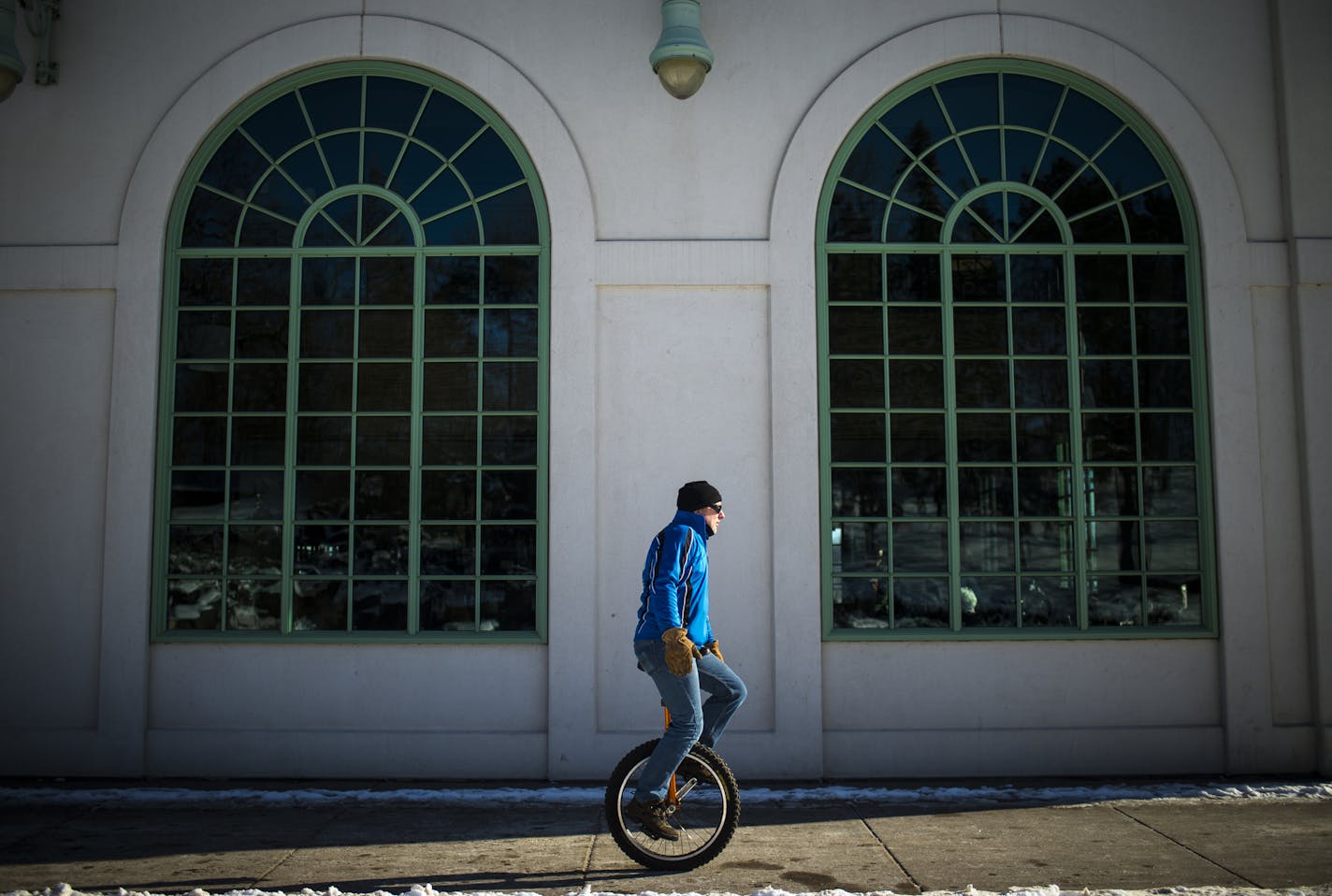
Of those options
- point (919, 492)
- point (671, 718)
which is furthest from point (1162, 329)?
point (671, 718)

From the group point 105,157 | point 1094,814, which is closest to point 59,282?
point 105,157

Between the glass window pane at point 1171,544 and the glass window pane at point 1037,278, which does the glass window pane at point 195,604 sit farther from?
the glass window pane at point 1171,544

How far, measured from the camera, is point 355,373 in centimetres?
764

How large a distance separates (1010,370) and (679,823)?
4.09 meters

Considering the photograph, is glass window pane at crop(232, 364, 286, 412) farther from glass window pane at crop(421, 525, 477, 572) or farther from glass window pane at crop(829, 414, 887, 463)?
glass window pane at crop(829, 414, 887, 463)

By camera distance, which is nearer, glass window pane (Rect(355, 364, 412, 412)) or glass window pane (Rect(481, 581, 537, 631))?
glass window pane (Rect(481, 581, 537, 631))

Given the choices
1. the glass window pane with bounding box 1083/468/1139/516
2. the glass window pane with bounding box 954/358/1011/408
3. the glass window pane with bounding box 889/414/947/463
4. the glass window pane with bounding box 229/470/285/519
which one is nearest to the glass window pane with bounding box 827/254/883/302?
the glass window pane with bounding box 954/358/1011/408

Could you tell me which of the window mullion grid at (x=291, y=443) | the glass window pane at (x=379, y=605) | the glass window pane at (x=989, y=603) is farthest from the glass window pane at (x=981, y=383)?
the window mullion grid at (x=291, y=443)

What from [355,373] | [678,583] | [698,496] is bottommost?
[678,583]

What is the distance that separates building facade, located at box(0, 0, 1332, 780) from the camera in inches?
289

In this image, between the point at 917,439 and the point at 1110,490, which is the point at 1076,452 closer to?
the point at 1110,490

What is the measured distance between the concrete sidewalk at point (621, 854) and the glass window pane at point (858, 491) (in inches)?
79.2

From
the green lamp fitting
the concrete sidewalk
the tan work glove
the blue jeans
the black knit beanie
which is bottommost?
the concrete sidewalk

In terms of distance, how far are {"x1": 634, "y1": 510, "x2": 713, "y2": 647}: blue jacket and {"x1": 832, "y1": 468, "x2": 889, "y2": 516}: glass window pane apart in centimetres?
228
